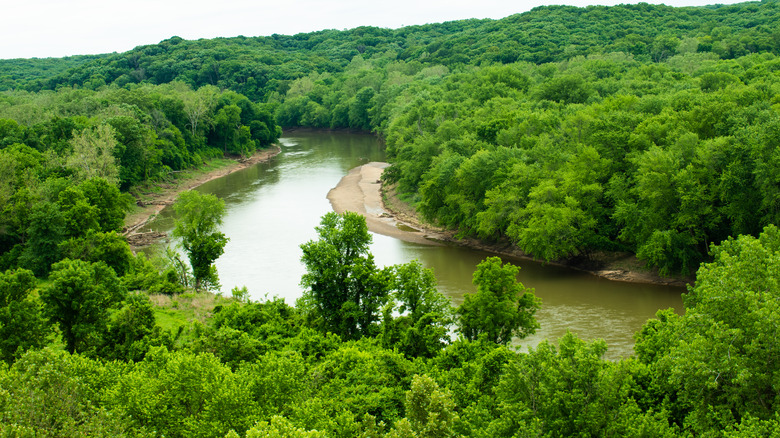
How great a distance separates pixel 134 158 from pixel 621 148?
198 ft

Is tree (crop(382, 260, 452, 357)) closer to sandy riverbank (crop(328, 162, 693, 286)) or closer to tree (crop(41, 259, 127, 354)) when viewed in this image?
tree (crop(41, 259, 127, 354))

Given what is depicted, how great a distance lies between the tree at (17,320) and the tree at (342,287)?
14151mm

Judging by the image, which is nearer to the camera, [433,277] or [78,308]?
[78,308]

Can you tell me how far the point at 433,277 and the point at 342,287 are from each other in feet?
19.7

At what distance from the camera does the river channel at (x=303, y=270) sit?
44594 millimetres

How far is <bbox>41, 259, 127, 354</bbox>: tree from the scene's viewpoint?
3147cm

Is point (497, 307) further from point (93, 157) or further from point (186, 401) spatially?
point (93, 157)

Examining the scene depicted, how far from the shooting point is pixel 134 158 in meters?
84.2

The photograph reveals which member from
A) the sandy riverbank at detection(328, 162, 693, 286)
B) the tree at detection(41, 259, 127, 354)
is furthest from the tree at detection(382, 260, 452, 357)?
the sandy riverbank at detection(328, 162, 693, 286)

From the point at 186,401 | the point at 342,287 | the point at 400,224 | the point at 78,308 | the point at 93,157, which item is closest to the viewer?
the point at 186,401

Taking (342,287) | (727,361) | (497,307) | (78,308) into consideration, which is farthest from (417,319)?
(78,308)

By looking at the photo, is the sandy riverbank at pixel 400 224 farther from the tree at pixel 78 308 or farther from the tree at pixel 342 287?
the tree at pixel 78 308

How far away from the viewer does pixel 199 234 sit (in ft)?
158

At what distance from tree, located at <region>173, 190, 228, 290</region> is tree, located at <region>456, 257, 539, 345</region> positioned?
2186 centimetres
